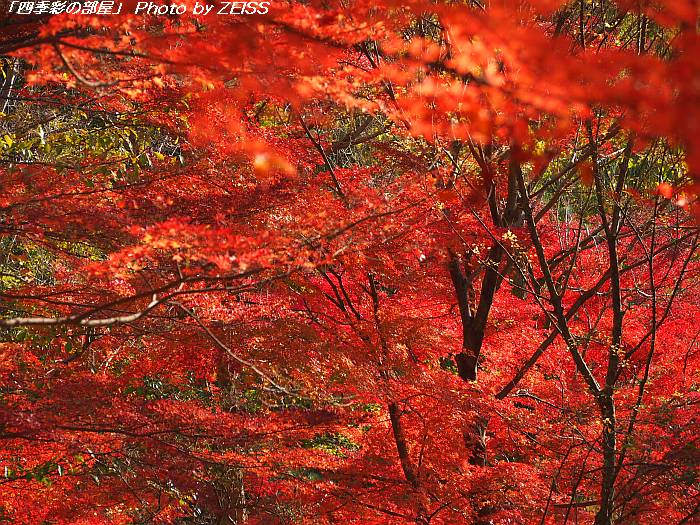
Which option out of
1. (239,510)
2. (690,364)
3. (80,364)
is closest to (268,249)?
(80,364)

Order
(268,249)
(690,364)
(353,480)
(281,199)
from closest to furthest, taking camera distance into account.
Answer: (268,249) → (281,199) → (353,480) → (690,364)

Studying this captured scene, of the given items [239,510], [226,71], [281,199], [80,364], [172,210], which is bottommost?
[239,510]

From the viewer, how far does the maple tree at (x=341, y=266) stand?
3.85 metres

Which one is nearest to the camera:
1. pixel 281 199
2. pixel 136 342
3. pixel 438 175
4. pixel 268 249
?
pixel 268 249

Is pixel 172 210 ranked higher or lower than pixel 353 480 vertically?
higher

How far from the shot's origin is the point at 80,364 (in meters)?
7.93

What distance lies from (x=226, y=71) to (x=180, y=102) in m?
2.73

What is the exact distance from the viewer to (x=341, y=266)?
22.9 ft

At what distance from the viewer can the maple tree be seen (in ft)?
12.6

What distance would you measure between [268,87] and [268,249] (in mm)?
940

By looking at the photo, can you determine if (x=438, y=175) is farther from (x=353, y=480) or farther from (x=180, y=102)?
(x=353, y=480)

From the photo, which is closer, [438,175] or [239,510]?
[438,175]

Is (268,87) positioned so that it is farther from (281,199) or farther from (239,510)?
(239,510)

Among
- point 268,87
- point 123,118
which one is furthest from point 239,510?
point 268,87
